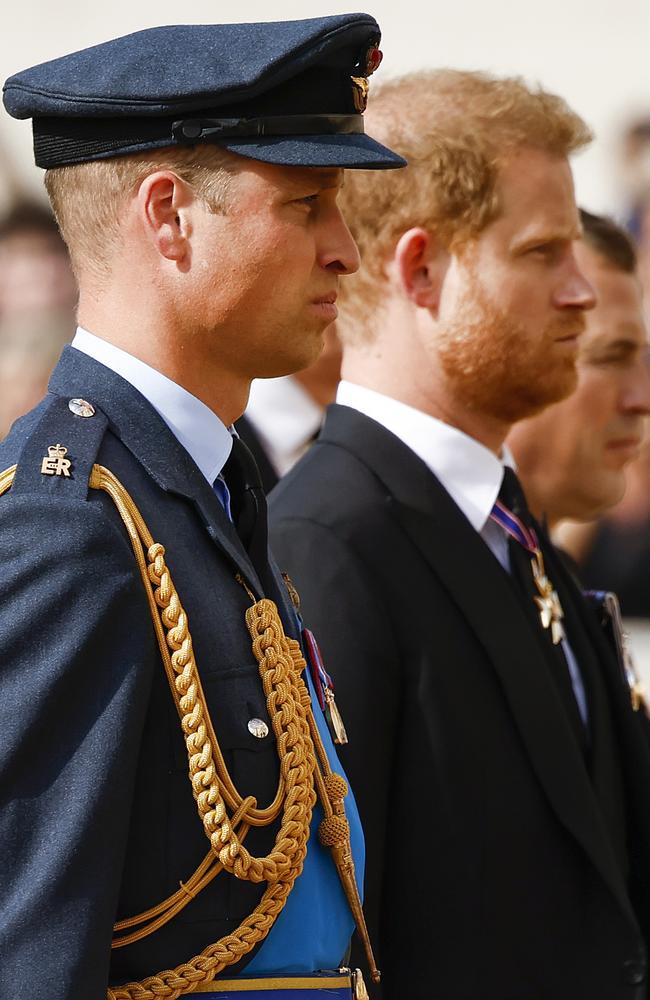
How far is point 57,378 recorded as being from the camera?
1.85 meters

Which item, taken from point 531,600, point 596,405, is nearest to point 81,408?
point 531,600

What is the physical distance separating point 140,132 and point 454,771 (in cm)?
109

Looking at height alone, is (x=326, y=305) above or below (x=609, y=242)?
below

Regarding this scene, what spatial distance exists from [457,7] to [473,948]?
513cm

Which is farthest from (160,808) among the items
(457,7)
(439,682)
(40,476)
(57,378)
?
(457,7)

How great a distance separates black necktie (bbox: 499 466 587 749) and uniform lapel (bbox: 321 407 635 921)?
0.29 feet

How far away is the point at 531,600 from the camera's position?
2.72 m

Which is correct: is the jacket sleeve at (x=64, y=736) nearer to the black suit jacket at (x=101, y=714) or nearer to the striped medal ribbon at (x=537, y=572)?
the black suit jacket at (x=101, y=714)

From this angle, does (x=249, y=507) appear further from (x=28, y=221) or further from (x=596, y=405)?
(x=28, y=221)

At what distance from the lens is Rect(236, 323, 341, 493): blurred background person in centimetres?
394

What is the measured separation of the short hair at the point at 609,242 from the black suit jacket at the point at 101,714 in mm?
Result: 2012

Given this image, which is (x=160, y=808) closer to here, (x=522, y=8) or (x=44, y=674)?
(x=44, y=674)

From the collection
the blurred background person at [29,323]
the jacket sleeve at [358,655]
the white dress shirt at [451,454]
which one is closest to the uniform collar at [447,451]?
the white dress shirt at [451,454]

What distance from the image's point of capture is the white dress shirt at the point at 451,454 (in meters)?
2.71
